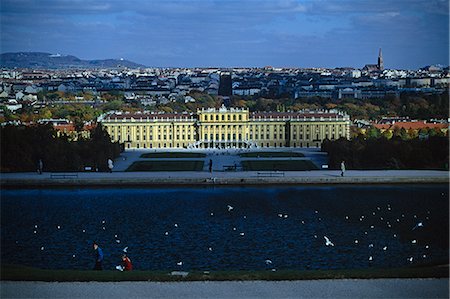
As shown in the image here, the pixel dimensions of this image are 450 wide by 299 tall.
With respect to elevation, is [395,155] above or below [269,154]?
above

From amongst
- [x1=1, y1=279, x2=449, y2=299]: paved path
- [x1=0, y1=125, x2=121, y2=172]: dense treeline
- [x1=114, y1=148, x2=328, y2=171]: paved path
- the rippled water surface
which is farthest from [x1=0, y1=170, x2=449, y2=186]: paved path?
[x1=1, y1=279, x2=449, y2=299]: paved path

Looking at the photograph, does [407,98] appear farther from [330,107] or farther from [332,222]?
[332,222]

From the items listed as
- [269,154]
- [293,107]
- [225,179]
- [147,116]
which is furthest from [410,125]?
[225,179]

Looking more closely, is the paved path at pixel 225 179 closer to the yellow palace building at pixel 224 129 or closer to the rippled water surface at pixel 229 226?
the rippled water surface at pixel 229 226

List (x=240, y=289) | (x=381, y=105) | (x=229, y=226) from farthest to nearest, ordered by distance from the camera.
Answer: (x=381, y=105)
(x=229, y=226)
(x=240, y=289)

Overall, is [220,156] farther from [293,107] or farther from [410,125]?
[293,107]

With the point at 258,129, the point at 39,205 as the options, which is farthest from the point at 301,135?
the point at 39,205

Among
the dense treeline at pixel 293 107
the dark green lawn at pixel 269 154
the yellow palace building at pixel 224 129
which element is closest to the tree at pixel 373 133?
the yellow palace building at pixel 224 129

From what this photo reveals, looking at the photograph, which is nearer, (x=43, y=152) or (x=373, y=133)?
(x=43, y=152)

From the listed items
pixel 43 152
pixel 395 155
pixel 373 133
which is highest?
pixel 373 133
